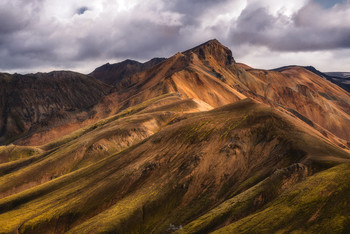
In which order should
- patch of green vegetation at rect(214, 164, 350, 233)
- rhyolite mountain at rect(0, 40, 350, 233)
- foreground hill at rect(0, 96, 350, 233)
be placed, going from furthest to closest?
Answer: foreground hill at rect(0, 96, 350, 233) < rhyolite mountain at rect(0, 40, 350, 233) < patch of green vegetation at rect(214, 164, 350, 233)

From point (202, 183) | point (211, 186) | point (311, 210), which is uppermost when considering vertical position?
point (202, 183)

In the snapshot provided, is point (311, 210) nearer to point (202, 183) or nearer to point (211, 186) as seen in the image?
point (211, 186)

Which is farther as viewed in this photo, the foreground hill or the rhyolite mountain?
the foreground hill

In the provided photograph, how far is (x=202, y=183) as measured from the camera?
77.2 m

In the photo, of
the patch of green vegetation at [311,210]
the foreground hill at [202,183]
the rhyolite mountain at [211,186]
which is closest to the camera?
the patch of green vegetation at [311,210]

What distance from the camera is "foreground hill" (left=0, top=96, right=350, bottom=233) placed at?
186ft

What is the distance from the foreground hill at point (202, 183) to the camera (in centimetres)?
5659

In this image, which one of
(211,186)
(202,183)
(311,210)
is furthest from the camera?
(202,183)

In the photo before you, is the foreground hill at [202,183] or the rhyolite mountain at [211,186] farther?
the foreground hill at [202,183]

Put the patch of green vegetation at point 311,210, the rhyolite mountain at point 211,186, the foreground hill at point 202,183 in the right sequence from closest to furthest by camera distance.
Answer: the patch of green vegetation at point 311,210, the rhyolite mountain at point 211,186, the foreground hill at point 202,183

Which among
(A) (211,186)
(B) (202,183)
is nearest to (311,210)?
(A) (211,186)

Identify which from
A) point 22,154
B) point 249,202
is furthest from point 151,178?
point 22,154

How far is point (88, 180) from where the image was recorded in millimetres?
Result: 102500

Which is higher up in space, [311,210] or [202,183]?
[202,183]
